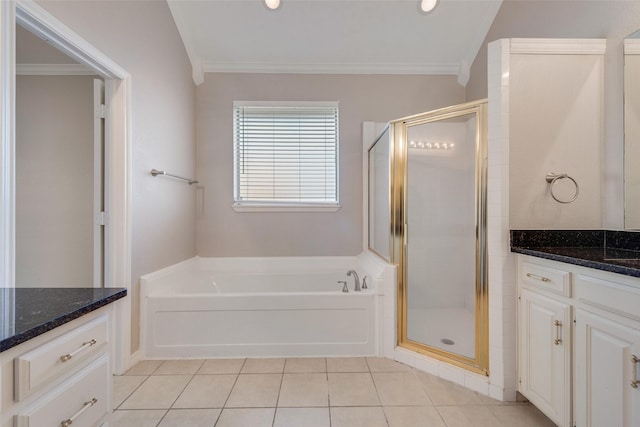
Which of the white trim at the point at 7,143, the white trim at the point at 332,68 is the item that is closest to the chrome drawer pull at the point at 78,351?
the white trim at the point at 7,143

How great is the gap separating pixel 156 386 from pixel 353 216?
2129 mm

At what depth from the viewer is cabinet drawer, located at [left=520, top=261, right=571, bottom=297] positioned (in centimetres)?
127

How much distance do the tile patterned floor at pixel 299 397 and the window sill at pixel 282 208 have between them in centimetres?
146

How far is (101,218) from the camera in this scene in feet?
6.16

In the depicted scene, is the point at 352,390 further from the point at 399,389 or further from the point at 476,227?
the point at 476,227

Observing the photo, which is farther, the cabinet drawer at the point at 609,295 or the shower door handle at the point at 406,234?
the shower door handle at the point at 406,234

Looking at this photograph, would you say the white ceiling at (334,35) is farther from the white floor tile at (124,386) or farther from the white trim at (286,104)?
the white floor tile at (124,386)

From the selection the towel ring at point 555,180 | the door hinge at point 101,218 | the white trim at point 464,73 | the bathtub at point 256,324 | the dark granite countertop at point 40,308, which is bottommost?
the bathtub at point 256,324

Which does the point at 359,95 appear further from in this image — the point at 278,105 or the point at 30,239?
the point at 30,239

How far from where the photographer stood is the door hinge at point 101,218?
1.88m

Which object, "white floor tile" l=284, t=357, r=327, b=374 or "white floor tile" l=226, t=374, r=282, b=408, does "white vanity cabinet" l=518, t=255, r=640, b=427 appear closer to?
"white floor tile" l=284, t=357, r=327, b=374

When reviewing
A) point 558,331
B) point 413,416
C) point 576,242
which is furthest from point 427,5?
point 413,416

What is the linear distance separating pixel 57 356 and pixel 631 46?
2746 millimetres

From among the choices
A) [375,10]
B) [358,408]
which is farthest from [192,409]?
[375,10]
